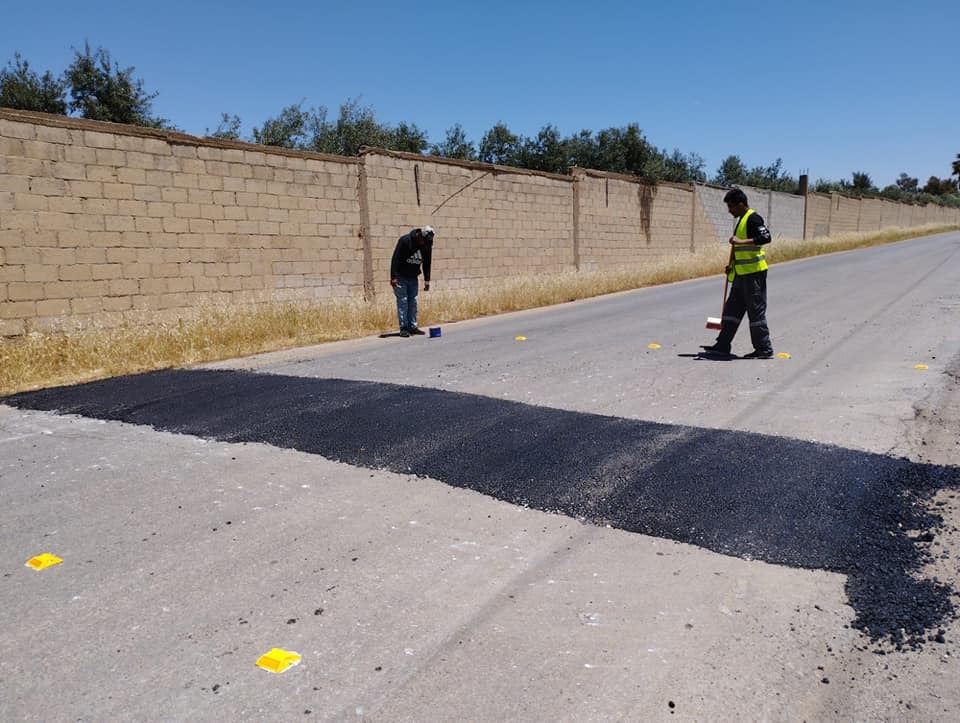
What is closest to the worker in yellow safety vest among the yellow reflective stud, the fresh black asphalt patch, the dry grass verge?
the fresh black asphalt patch

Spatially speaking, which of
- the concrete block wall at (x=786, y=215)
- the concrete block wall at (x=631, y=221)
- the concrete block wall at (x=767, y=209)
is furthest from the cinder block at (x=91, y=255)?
the concrete block wall at (x=786, y=215)

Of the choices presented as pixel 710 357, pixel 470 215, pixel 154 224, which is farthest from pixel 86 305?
pixel 470 215

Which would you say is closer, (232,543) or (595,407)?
(232,543)

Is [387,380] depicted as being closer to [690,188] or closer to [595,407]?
[595,407]

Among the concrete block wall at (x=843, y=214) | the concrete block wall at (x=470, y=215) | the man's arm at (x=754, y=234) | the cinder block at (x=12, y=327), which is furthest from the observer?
the concrete block wall at (x=843, y=214)

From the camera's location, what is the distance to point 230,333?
1021 cm

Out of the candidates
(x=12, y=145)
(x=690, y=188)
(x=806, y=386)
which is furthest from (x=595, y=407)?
(x=690, y=188)

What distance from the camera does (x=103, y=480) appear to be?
183 inches

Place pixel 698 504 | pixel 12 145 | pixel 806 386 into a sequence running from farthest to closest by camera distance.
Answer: pixel 12 145, pixel 806 386, pixel 698 504

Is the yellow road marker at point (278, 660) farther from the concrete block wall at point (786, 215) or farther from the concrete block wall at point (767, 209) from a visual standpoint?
the concrete block wall at point (786, 215)

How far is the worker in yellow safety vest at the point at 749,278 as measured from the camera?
8289mm

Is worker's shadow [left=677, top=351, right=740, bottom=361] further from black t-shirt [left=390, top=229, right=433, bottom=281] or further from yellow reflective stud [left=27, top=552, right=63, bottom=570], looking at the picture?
yellow reflective stud [left=27, top=552, right=63, bottom=570]

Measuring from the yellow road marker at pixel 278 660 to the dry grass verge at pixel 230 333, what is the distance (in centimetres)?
629

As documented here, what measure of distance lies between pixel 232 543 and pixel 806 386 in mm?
5462
